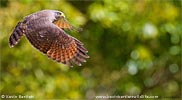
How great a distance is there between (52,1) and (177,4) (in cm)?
106

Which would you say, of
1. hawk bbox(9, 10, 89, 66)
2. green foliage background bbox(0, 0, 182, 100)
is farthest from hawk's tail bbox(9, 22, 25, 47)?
green foliage background bbox(0, 0, 182, 100)

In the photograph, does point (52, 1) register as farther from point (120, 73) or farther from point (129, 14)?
point (120, 73)

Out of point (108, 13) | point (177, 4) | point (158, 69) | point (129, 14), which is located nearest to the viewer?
point (108, 13)

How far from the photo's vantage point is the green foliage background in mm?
2629

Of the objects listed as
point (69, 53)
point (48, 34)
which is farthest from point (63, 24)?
point (69, 53)

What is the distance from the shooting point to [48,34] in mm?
792

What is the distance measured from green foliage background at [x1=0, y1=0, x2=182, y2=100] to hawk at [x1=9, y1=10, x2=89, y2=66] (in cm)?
125

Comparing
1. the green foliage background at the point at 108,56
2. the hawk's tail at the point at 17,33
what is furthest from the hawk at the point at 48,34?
the green foliage background at the point at 108,56

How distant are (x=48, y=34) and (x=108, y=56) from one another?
2.21 meters

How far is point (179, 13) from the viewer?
3201 millimetres

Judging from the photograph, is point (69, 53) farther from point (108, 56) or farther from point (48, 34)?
point (108, 56)

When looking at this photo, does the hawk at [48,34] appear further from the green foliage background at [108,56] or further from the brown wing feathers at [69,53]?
the green foliage background at [108,56]

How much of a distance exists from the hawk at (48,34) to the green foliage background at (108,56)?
1248mm

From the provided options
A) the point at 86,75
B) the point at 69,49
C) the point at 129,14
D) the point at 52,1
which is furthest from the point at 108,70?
the point at 69,49
